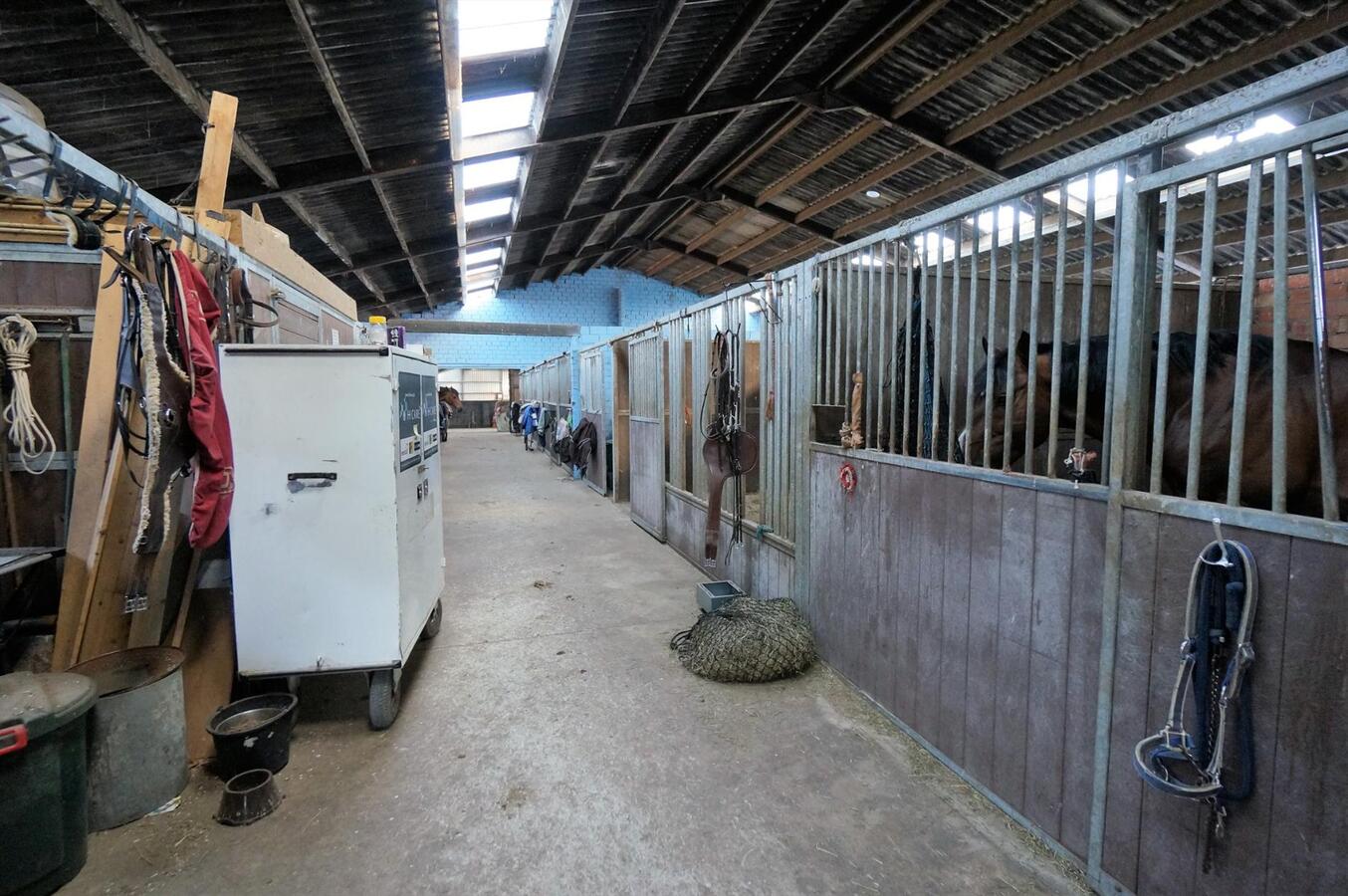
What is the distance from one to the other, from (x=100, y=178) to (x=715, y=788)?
107 inches

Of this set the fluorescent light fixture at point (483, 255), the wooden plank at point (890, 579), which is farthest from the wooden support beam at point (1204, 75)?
the fluorescent light fixture at point (483, 255)

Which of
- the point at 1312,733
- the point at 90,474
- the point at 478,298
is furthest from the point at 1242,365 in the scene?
the point at 478,298

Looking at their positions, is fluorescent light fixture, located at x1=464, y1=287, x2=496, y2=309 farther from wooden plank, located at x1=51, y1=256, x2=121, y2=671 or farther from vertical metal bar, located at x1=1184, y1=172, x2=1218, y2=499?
vertical metal bar, located at x1=1184, y1=172, x2=1218, y2=499

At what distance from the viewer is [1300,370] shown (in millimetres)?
1761

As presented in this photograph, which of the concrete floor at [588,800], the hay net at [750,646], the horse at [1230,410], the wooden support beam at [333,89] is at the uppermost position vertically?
the wooden support beam at [333,89]

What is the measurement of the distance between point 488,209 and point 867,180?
18.4 feet

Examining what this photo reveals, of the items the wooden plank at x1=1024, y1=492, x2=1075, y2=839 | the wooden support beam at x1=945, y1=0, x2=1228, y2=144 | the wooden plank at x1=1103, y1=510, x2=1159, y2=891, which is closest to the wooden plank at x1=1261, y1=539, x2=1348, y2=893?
the wooden plank at x1=1103, y1=510, x2=1159, y2=891

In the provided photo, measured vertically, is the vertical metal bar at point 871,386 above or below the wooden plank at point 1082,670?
above

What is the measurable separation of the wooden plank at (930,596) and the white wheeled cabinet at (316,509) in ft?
6.99

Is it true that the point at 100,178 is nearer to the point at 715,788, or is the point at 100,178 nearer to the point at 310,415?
the point at 310,415

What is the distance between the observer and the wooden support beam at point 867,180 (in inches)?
278

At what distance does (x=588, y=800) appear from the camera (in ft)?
6.89

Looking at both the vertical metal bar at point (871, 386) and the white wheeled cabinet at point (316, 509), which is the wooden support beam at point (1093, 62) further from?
the white wheeled cabinet at point (316, 509)

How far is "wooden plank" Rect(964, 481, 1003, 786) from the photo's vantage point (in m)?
2.04
